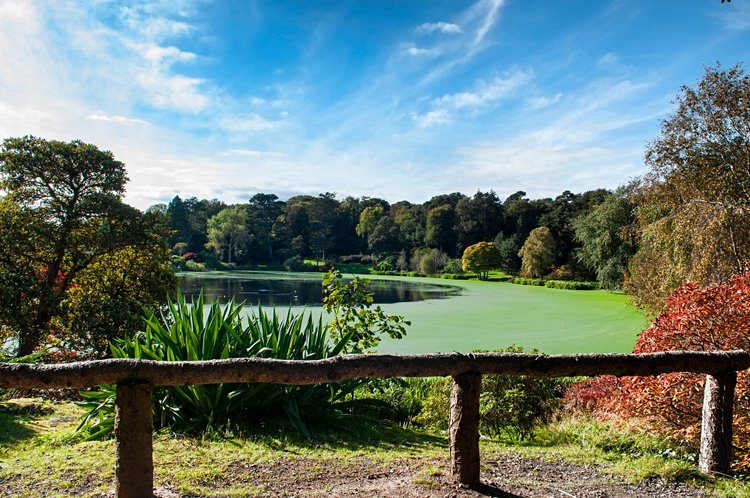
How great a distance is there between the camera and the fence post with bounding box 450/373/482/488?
244 centimetres

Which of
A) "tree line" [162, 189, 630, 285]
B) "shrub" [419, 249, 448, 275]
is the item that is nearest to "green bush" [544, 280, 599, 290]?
"tree line" [162, 189, 630, 285]

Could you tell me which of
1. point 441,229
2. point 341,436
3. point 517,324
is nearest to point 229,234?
point 441,229

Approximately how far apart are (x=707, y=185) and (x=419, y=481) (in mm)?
10688

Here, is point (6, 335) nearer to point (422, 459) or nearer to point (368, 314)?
point (368, 314)

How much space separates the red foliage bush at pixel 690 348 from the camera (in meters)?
→ 3.43

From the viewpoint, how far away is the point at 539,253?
40688mm

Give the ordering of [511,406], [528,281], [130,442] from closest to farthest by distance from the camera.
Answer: [130,442], [511,406], [528,281]

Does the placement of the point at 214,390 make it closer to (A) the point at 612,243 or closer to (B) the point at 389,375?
(B) the point at 389,375

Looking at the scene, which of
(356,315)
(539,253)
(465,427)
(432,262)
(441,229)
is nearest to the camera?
(465,427)

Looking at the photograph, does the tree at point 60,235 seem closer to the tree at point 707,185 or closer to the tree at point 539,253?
the tree at point 707,185

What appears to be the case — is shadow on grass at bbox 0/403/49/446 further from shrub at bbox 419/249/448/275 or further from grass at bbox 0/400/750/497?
shrub at bbox 419/249/448/275

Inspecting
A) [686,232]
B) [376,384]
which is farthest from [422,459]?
[686,232]

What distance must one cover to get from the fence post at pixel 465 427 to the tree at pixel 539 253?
4008cm

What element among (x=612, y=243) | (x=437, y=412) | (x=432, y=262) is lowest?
(x=437, y=412)
